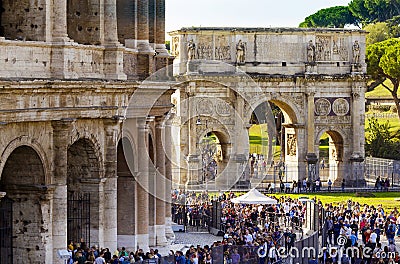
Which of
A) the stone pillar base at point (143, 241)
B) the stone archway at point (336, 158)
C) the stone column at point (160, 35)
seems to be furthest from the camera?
the stone archway at point (336, 158)

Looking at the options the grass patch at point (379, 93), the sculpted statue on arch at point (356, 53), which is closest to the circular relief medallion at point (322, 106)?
the sculpted statue on arch at point (356, 53)

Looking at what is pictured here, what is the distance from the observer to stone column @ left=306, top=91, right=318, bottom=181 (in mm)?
65688

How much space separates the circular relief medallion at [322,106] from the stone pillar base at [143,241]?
3147cm

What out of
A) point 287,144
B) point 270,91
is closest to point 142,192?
point 270,91

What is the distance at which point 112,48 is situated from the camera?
109 ft

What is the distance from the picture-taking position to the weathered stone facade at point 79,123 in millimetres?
28734

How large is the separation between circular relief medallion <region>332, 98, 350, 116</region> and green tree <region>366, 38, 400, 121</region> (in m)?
11.5

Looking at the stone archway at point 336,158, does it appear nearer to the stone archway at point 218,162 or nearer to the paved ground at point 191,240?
the stone archway at point 218,162

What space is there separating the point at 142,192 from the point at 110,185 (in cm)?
285

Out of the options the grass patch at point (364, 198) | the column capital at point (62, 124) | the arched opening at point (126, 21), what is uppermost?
the arched opening at point (126, 21)

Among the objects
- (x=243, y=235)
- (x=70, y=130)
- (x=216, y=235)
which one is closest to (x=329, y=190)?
(x=216, y=235)

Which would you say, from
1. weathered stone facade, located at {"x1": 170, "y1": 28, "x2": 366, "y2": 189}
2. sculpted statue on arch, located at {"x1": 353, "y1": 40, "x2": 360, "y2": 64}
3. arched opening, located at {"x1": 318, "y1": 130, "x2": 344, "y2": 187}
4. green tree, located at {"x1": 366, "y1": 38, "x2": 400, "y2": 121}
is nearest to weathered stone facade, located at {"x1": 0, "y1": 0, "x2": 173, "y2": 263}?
weathered stone facade, located at {"x1": 170, "y1": 28, "x2": 366, "y2": 189}

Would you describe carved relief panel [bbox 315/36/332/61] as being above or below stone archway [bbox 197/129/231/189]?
above

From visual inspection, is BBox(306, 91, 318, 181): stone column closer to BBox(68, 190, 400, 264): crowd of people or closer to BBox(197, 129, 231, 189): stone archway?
BBox(197, 129, 231, 189): stone archway
